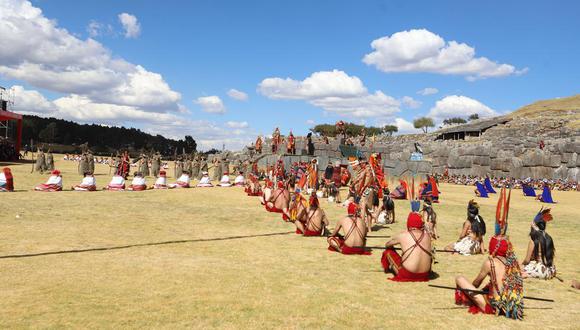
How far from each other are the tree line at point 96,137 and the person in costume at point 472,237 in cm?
7329

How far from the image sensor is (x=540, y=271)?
7.48 metres

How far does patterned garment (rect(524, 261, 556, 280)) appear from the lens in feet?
24.5

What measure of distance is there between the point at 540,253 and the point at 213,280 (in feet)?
19.0

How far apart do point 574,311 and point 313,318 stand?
3.73 metres

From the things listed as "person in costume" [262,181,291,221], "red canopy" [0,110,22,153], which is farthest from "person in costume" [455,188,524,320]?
"red canopy" [0,110,22,153]

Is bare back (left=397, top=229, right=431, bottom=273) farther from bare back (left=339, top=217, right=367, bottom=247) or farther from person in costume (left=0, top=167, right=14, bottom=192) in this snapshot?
person in costume (left=0, top=167, right=14, bottom=192)

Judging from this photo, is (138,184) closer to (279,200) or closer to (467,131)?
(279,200)

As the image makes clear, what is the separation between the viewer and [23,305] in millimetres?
5289

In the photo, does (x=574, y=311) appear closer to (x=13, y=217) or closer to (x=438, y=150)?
(x=13, y=217)

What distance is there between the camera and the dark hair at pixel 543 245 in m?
7.42

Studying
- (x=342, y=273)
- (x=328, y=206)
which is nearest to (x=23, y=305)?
(x=342, y=273)

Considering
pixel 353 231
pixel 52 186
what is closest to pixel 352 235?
pixel 353 231

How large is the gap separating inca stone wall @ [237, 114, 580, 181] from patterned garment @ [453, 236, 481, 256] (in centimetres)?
1800

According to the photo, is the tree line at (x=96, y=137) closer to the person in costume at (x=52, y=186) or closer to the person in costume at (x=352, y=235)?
the person in costume at (x=52, y=186)
